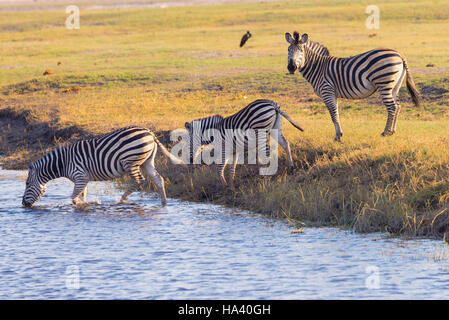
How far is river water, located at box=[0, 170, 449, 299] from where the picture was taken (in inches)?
355

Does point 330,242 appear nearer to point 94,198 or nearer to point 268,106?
point 268,106

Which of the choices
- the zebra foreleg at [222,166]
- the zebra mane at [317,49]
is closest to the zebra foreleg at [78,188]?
the zebra foreleg at [222,166]

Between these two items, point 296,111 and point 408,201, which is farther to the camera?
point 296,111

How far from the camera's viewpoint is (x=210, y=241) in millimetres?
11375

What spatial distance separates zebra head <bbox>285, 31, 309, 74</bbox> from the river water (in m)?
3.48

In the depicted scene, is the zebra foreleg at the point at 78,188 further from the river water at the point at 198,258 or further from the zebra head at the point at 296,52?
the zebra head at the point at 296,52

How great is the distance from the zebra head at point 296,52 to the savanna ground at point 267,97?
1430 mm

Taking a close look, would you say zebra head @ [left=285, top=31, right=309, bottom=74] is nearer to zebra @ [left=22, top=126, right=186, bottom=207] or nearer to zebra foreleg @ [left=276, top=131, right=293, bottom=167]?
zebra foreleg @ [left=276, top=131, right=293, bottom=167]

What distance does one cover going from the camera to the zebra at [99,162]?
1369cm
